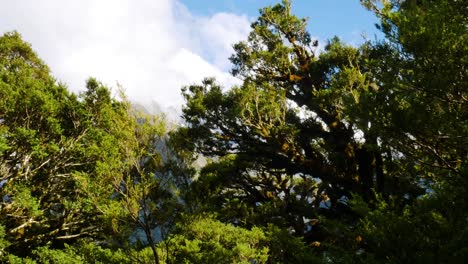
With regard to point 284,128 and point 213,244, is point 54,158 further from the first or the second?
point 284,128

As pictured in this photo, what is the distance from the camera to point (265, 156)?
19266 mm

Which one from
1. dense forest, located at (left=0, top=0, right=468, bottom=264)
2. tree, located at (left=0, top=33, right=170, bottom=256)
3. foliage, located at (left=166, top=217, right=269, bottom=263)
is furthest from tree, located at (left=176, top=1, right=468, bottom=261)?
tree, located at (left=0, top=33, right=170, bottom=256)

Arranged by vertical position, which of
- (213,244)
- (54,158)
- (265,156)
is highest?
(265,156)

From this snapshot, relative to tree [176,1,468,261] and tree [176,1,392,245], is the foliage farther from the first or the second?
tree [176,1,392,245]

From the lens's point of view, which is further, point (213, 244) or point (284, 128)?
point (284, 128)

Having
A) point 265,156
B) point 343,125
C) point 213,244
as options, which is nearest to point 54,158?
point 213,244

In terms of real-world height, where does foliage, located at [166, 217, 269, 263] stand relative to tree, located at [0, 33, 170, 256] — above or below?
below

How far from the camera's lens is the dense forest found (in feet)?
29.9

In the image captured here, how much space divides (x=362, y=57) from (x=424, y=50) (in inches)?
358

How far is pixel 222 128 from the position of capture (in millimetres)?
19391

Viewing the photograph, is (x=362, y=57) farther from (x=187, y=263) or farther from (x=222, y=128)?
(x=187, y=263)

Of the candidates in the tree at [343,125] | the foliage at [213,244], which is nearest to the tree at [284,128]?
the tree at [343,125]

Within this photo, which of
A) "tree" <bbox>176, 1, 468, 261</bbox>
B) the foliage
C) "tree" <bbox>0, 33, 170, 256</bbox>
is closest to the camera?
"tree" <bbox>176, 1, 468, 261</bbox>

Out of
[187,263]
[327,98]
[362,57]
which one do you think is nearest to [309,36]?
[362,57]
